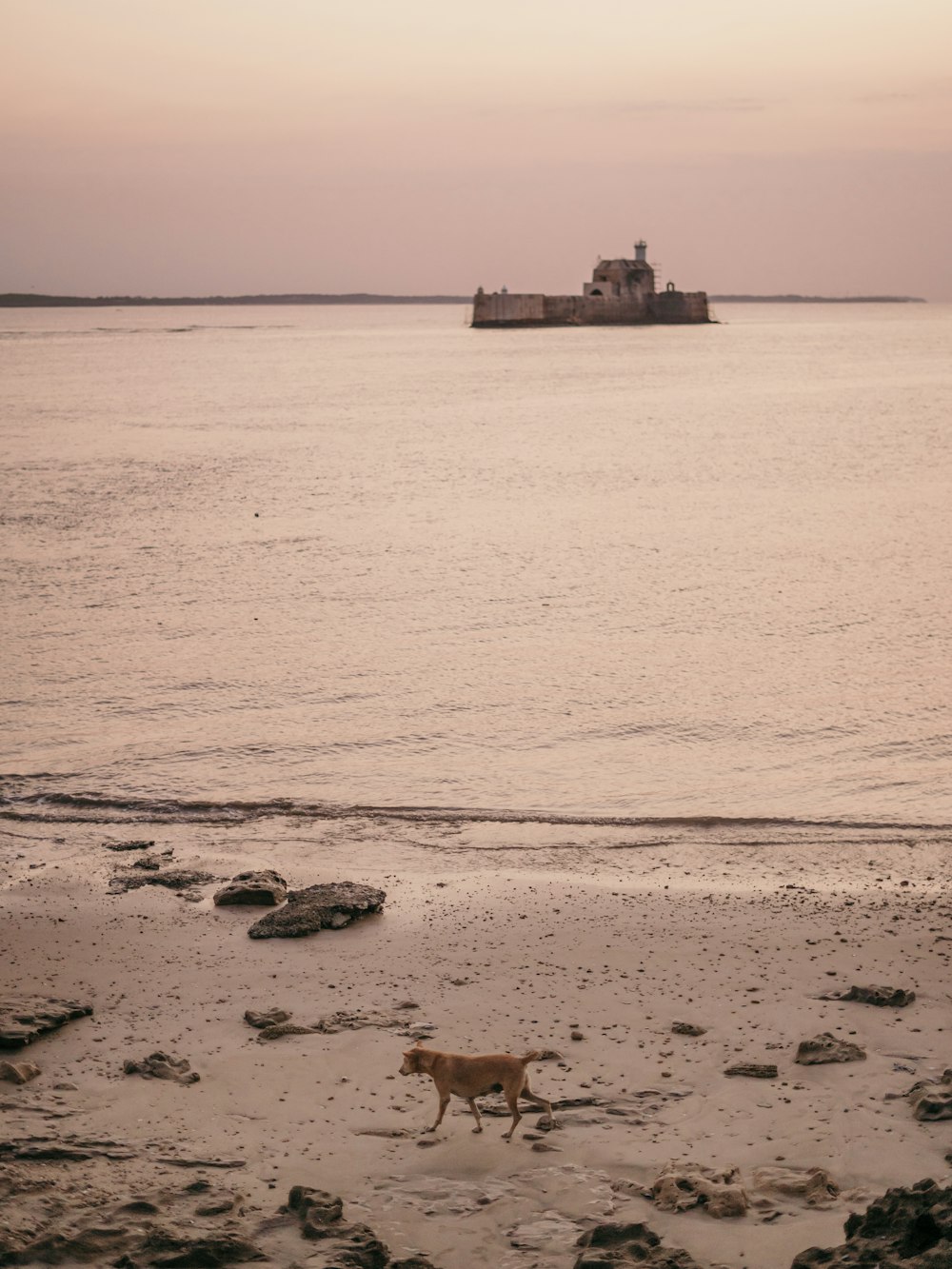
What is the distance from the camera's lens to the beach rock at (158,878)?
33.0ft

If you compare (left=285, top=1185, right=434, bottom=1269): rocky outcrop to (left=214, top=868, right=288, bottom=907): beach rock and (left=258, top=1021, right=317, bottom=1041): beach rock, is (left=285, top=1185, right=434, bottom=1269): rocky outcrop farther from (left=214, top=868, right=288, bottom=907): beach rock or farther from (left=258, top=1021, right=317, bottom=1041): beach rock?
(left=214, top=868, right=288, bottom=907): beach rock

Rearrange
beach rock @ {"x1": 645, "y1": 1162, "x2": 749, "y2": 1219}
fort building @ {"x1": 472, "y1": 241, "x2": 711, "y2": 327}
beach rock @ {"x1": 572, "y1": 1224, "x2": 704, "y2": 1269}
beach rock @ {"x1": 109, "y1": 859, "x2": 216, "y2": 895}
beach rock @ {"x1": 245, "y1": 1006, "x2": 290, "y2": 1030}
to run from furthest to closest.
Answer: fort building @ {"x1": 472, "y1": 241, "x2": 711, "y2": 327}, beach rock @ {"x1": 109, "y1": 859, "x2": 216, "y2": 895}, beach rock @ {"x1": 245, "y1": 1006, "x2": 290, "y2": 1030}, beach rock @ {"x1": 645, "y1": 1162, "x2": 749, "y2": 1219}, beach rock @ {"x1": 572, "y1": 1224, "x2": 704, "y2": 1269}

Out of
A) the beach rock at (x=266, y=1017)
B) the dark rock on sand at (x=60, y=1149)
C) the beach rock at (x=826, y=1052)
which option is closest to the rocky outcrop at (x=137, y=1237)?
the dark rock on sand at (x=60, y=1149)

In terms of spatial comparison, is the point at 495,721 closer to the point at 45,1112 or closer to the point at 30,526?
the point at 45,1112

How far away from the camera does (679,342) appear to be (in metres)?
139

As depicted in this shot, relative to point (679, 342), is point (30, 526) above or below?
below

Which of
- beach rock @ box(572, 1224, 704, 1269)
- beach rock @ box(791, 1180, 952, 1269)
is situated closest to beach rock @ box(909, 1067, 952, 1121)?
beach rock @ box(791, 1180, 952, 1269)

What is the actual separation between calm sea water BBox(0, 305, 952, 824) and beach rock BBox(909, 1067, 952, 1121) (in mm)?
5481

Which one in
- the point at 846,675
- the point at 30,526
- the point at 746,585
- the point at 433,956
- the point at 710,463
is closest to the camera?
the point at 433,956

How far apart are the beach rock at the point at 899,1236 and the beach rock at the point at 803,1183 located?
608 millimetres

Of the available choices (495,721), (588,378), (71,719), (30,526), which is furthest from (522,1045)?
(588,378)

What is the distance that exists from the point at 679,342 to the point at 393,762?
131 meters

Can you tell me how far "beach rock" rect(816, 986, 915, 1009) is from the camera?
7520 millimetres

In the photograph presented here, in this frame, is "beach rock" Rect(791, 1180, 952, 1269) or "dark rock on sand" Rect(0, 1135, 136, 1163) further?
"dark rock on sand" Rect(0, 1135, 136, 1163)
